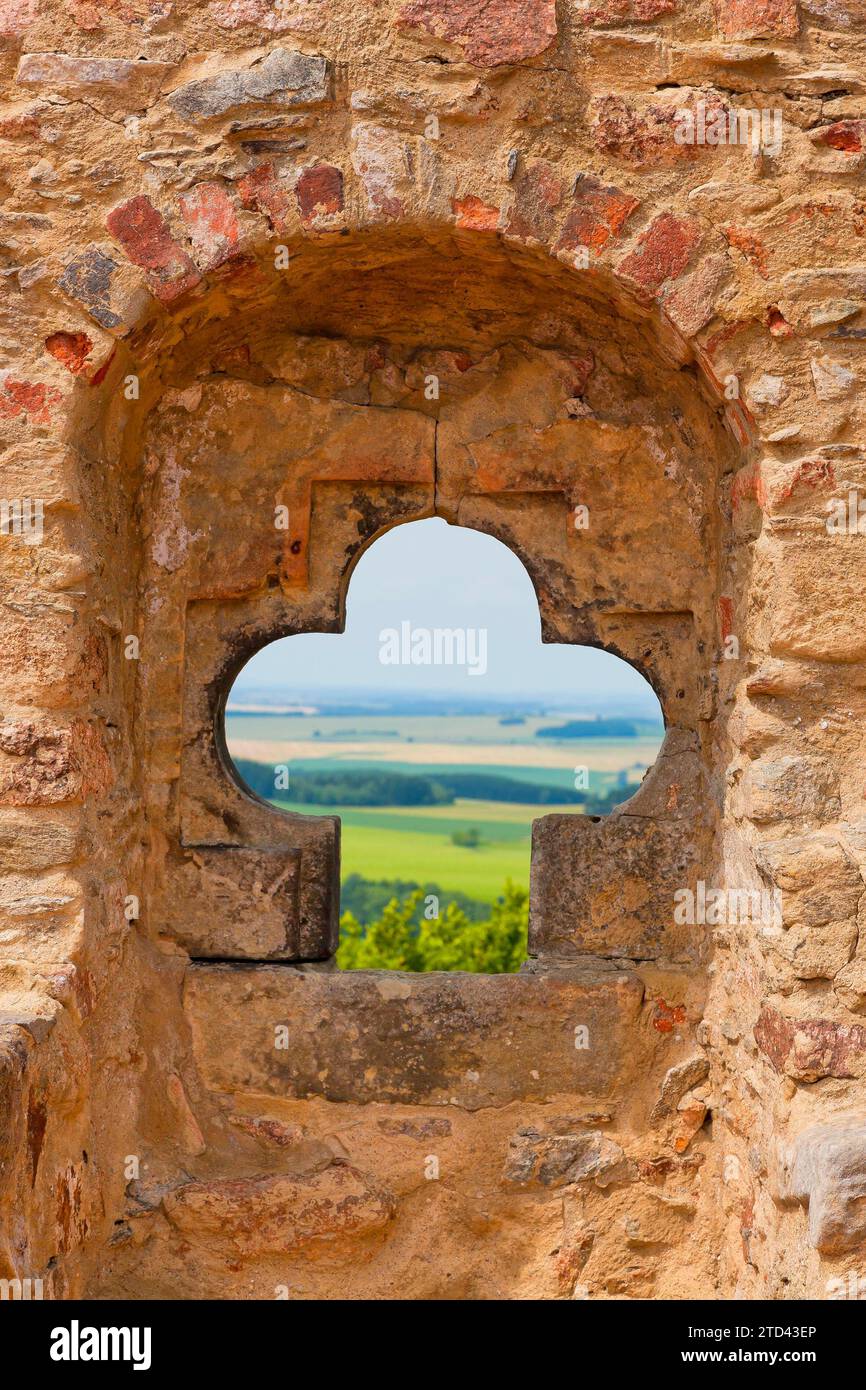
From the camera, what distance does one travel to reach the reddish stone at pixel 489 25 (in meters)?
2.94

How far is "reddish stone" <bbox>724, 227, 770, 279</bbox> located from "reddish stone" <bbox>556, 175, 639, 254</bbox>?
229 mm

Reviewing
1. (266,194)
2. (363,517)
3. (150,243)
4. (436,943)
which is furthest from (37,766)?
(436,943)

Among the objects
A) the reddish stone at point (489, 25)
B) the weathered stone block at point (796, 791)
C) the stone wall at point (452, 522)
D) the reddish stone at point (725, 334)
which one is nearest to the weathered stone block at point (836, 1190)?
the stone wall at point (452, 522)

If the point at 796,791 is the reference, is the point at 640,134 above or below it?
above

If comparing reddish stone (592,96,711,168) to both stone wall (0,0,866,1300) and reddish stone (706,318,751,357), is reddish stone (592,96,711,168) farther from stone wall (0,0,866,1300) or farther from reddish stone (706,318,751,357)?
reddish stone (706,318,751,357)

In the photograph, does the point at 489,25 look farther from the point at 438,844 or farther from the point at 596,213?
the point at 438,844

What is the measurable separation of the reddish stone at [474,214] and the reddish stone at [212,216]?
0.50 m

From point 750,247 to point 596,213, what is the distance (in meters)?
0.35

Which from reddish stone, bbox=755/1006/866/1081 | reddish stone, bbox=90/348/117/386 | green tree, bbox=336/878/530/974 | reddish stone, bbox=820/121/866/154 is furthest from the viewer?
green tree, bbox=336/878/530/974

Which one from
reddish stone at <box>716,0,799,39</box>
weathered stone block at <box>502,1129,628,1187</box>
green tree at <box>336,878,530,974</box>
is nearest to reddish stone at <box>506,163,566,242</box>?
reddish stone at <box>716,0,799,39</box>

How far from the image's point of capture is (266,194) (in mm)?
2977

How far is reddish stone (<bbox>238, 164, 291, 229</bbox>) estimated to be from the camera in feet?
9.76

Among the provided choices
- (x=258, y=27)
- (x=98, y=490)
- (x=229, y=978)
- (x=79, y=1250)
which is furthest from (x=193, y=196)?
(x=79, y=1250)

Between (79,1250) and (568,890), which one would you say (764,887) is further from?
(79,1250)
